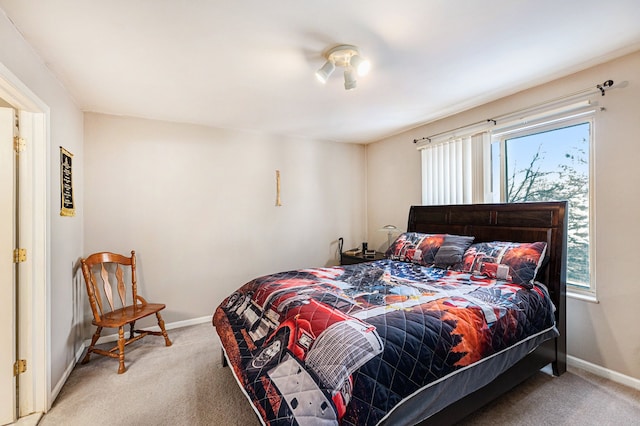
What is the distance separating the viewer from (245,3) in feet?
5.00

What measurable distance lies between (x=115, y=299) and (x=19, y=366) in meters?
1.14

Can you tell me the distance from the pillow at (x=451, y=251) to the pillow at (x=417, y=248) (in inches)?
2.2

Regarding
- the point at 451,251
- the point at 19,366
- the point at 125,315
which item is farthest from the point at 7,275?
the point at 451,251

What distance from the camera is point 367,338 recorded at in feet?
4.39

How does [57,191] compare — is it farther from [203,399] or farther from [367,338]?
[367,338]

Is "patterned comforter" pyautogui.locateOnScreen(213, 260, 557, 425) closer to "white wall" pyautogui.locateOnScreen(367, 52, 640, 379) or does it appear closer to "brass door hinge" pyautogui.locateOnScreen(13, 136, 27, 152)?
Result: "white wall" pyautogui.locateOnScreen(367, 52, 640, 379)

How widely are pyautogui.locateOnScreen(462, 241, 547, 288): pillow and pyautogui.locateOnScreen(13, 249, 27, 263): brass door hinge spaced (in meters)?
3.29

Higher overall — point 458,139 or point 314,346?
point 458,139

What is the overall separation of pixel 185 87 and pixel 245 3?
1.24 m

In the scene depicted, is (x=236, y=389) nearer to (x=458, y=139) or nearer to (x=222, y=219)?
(x=222, y=219)

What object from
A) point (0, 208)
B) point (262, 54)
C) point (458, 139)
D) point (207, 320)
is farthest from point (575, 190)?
point (0, 208)

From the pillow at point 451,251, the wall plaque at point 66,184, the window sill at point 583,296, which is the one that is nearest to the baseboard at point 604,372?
the window sill at point 583,296

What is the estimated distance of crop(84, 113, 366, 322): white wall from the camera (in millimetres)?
3047

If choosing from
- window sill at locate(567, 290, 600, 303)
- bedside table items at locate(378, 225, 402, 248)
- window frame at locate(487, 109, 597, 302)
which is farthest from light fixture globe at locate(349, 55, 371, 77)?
window sill at locate(567, 290, 600, 303)
